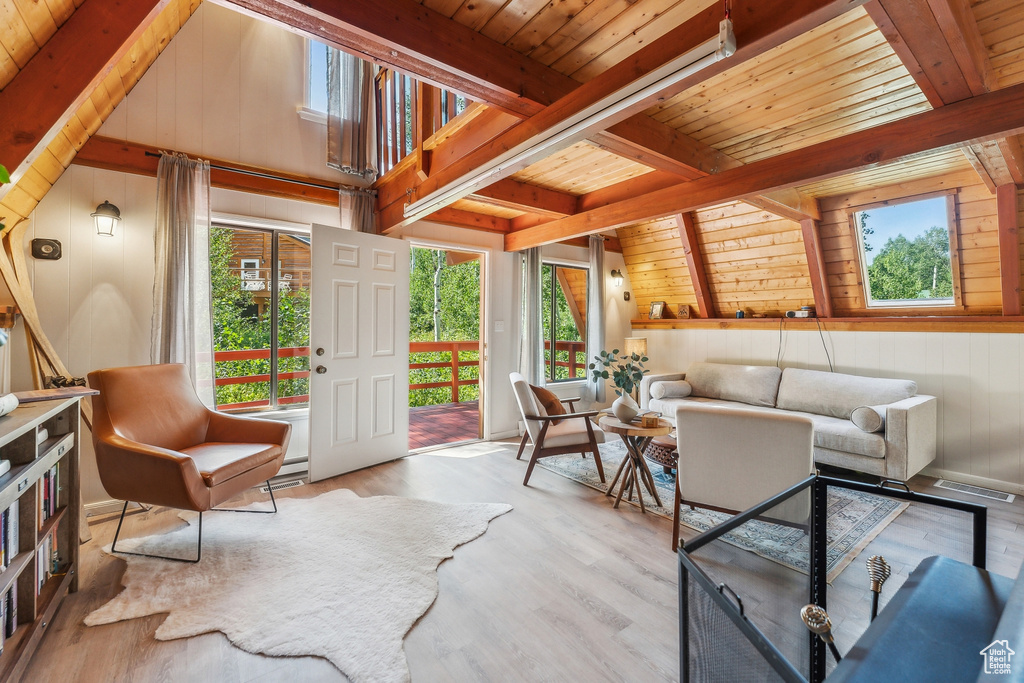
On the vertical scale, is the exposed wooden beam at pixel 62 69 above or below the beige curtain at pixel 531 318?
above

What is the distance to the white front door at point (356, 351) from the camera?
3.61 meters

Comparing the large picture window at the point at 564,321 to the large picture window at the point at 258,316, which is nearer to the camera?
the large picture window at the point at 258,316

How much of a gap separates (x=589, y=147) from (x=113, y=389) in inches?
132

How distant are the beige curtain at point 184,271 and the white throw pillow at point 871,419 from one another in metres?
4.99

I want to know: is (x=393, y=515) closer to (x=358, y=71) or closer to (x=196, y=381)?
(x=196, y=381)

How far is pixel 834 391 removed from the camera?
165 inches

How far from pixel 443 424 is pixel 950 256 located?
17.6 feet

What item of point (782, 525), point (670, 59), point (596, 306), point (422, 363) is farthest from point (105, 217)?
Answer: point (596, 306)

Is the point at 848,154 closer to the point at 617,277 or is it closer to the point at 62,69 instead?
the point at 617,277

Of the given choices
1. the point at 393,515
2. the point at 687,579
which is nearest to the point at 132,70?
the point at 393,515

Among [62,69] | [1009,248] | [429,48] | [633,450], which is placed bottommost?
[633,450]

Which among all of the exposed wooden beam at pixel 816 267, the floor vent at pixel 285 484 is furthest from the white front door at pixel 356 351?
the exposed wooden beam at pixel 816 267

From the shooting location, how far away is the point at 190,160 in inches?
129

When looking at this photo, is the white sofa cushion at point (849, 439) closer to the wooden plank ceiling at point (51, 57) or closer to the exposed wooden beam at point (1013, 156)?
the exposed wooden beam at point (1013, 156)
